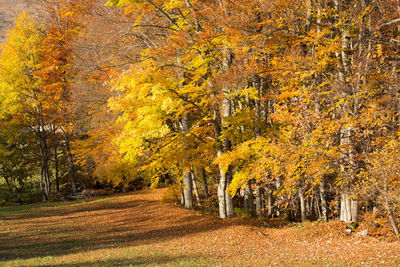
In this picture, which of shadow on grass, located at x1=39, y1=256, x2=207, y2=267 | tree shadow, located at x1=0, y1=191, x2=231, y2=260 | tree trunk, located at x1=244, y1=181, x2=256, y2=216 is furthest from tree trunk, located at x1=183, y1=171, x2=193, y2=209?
shadow on grass, located at x1=39, y1=256, x2=207, y2=267

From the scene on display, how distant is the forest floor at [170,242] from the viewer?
10.7 metres

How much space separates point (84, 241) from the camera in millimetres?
14555

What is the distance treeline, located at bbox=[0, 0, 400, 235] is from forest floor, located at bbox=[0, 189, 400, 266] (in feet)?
4.96


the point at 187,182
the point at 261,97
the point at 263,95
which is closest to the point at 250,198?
the point at 187,182

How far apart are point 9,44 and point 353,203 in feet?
82.7

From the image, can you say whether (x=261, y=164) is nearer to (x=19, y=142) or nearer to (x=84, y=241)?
(x=84, y=241)

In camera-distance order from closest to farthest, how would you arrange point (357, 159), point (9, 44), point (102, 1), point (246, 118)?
point (357, 159)
point (246, 118)
point (102, 1)
point (9, 44)

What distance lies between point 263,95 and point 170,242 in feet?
26.6

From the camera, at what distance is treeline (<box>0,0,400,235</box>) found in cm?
1285

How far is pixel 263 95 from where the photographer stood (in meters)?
18.1

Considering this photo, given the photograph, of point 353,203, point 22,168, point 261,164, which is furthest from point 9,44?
point 353,203

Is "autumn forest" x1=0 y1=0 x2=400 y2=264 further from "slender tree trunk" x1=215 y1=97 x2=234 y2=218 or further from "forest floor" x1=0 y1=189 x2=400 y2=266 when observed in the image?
"forest floor" x1=0 y1=189 x2=400 y2=266

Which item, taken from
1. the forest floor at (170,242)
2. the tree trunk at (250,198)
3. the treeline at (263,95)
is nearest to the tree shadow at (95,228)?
the forest floor at (170,242)

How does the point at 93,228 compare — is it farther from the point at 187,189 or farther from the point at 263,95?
the point at 263,95
